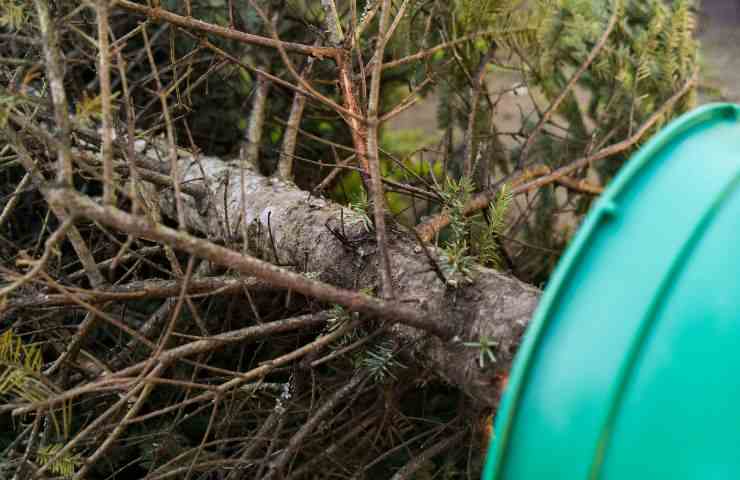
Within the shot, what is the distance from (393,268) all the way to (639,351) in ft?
2.28

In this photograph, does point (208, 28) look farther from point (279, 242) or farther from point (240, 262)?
point (240, 262)

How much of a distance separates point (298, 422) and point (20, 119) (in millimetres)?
1015

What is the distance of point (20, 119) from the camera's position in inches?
54.8

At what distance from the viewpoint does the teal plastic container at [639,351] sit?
40.2 inches

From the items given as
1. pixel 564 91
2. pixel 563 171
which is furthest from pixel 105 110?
pixel 564 91

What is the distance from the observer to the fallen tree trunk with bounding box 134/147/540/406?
1423 mm

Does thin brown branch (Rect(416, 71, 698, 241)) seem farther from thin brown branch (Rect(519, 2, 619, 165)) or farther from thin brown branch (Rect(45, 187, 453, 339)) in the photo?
thin brown branch (Rect(45, 187, 453, 339))

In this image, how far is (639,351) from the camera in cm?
103

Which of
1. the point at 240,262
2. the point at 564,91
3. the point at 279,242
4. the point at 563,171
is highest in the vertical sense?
the point at 564,91

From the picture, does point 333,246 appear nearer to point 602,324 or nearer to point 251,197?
point 251,197

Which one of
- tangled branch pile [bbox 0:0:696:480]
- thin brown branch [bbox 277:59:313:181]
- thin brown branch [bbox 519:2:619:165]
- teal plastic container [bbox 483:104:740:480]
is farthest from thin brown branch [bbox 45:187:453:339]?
thin brown branch [bbox 519:2:619:165]

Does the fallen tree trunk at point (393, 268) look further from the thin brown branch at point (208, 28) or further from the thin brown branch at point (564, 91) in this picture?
the thin brown branch at point (564, 91)

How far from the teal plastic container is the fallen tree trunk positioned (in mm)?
299

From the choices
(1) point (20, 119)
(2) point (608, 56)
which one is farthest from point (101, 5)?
(2) point (608, 56)
